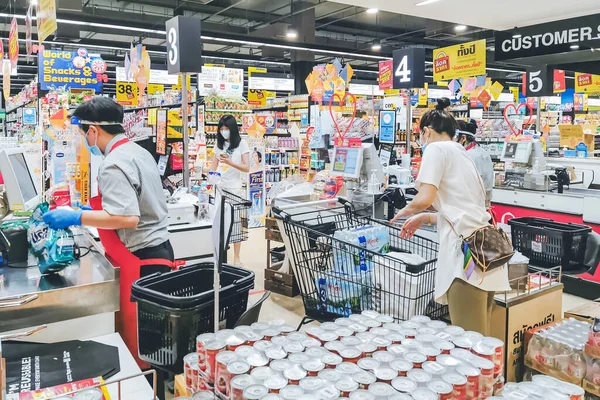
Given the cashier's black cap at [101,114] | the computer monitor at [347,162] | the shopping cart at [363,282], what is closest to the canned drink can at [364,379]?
the shopping cart at [363,282]

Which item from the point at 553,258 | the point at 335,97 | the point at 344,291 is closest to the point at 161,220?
the point at 344,291

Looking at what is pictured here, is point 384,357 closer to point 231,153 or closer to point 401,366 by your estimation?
point 401,366

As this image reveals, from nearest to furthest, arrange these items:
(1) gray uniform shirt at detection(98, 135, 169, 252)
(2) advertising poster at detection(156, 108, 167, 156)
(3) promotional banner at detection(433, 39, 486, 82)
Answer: (1) gray uniform shirt at detection(98, 135, 169, 252) < (2) advertising poster at detection(156, 108, 167, 156) < (3) promotional banner at detection(433, 39, 486, 82)

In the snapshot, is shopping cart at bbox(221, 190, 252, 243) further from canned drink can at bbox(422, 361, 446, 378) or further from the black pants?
canned drink can at bbox(422, 361, 446, 378)

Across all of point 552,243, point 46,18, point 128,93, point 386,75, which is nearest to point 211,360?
point 552,243

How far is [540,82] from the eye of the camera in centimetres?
842

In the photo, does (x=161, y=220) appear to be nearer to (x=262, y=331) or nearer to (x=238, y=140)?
(x=262, y=331)

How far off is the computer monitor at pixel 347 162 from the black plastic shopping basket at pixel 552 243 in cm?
149

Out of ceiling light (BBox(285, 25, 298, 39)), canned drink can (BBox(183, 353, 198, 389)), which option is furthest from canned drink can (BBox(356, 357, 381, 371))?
ceiling light (BBox(285, 25, 298, 39))

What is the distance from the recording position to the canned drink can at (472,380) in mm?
1370

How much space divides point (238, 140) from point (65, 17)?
4.72 meters

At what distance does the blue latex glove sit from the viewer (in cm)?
240

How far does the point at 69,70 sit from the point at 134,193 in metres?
8.29

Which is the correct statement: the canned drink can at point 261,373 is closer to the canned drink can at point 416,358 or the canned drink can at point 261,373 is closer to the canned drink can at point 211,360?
the canned drink can at point 211,360
